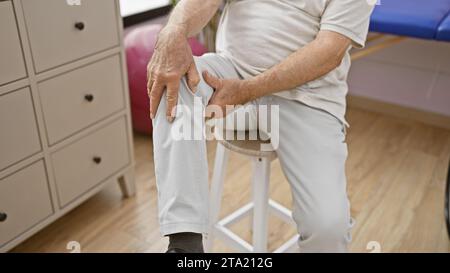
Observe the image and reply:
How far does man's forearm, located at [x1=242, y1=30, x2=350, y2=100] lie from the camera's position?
3.25 feet

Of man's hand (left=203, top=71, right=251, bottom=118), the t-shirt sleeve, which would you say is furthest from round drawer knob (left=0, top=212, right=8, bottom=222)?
the t-shirt sleeve

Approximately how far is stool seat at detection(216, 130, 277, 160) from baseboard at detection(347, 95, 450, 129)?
5.02 feet

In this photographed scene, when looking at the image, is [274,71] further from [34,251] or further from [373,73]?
[373,73]

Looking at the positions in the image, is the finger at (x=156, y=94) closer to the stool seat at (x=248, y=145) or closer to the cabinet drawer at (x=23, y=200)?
the stool seat at (x=248, y=145)

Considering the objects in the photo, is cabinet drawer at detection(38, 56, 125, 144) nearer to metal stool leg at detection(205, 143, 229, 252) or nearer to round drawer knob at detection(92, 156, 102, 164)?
round drawer knob at detection(92, 156, 102, 164)

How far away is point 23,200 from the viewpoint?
1.31m

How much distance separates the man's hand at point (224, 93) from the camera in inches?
38.9

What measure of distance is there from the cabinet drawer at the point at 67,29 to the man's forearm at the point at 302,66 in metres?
0.61

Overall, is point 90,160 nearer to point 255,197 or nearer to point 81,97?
point 81,97

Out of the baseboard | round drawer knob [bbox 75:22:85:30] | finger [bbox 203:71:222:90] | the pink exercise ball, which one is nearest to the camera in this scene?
finger [bbox 203:71:222:90]

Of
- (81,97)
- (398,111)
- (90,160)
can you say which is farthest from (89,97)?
(398,111)

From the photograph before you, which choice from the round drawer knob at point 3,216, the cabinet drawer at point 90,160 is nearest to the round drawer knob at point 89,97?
the cabinet drawer at point 90,160

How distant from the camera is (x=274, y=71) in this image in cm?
100
